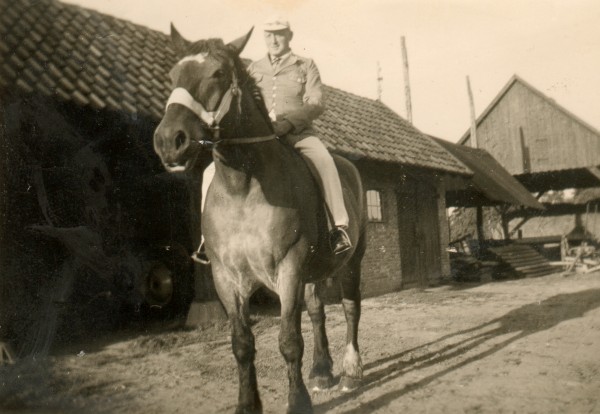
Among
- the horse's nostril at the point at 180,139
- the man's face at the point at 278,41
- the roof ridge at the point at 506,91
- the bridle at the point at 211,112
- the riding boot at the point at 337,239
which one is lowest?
the riding boot at the point at 337,239

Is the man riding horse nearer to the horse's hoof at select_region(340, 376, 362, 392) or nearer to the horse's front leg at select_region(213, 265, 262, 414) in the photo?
the horse's front leg at select_region(213, 265, 262, 414)

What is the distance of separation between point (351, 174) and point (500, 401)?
2.57 m

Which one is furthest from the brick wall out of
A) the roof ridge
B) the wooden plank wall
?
the roof ridge

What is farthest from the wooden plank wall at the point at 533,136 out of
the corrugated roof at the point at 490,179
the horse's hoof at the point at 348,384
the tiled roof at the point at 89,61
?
the horse's hoof at the point at 348,384

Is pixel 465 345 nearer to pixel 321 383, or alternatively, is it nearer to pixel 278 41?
pixel 321 383

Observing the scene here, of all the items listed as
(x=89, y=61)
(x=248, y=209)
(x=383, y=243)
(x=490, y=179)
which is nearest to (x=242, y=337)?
(x=248, y=209)

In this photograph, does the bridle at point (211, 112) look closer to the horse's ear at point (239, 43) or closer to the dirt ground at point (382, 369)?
the horse's ear at point (239, 43)

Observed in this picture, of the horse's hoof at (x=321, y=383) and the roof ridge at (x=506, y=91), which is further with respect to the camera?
the roof ridge at (x=506, y=91)

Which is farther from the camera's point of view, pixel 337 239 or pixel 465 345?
pixel 465 345

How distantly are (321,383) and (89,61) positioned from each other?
609cm

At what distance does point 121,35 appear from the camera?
9.92 m

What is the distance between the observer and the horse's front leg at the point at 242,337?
3.81 meters

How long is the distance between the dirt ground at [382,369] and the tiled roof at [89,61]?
10.8 ft

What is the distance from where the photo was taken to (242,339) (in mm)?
3844
